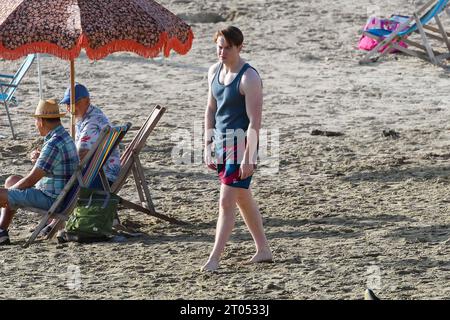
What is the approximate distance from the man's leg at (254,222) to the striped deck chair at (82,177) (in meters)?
1.21

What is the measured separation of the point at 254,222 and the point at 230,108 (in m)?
0.78

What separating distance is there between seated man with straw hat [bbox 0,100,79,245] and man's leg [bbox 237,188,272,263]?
55.3 inches

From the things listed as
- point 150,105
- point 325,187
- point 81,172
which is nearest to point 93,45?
point 81,172

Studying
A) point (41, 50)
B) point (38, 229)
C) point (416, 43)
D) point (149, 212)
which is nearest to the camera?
point (38, 229)

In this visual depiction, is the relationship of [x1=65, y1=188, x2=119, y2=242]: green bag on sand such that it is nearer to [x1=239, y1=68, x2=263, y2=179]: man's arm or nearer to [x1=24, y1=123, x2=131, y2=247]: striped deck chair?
[x1=24, y1=123, x2=131, y2=247]: striped deck chair

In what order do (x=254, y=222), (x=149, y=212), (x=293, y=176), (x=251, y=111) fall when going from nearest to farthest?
(x=251, y=111)
(x=254, y=222)
(x=149, y=212)
(x=293, y=176)

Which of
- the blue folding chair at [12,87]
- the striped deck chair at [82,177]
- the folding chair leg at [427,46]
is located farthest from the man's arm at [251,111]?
the folding chair leg at [427,46]

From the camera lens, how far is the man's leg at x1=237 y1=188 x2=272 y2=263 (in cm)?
788

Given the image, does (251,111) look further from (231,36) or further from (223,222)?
(223,222)

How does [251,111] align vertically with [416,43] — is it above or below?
above

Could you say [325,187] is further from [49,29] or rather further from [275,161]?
[49,29]

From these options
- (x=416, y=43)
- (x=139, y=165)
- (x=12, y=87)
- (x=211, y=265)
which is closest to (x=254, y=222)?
(x=211, y=265)

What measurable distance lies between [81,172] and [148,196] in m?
0.74

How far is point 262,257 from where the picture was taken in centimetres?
A: 809
